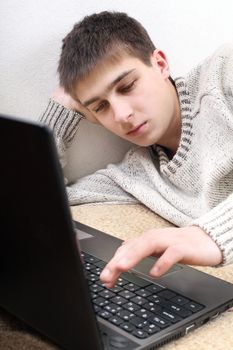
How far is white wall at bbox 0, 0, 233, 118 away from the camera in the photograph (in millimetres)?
1069

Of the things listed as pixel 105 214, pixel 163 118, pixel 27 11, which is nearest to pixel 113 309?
pixel 105 214

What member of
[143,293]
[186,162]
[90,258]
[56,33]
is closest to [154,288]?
[143,293]

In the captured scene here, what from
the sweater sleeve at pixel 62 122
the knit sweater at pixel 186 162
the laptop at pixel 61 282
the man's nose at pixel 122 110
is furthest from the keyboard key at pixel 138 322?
the sweater sleeve at pixel 62 122

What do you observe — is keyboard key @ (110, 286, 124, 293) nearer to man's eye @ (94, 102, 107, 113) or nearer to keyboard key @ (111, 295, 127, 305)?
keyboard key @ (111, 295, 127, 305)

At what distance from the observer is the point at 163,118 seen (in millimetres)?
1075

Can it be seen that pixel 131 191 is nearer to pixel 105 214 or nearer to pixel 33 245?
pixel 105 214

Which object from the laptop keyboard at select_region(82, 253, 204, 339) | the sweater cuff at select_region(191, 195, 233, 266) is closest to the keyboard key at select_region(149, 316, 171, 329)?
the laptop keyboard at select_region(82, 253, 204, 339)

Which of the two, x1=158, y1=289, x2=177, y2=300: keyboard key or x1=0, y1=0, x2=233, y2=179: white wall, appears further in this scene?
x1=0, y1=0, x2=233, y2=179: white wall

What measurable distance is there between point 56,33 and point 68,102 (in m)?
0.16

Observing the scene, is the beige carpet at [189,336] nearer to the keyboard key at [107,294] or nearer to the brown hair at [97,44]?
the keyboard key at [107,294]

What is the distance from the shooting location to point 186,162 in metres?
1.04

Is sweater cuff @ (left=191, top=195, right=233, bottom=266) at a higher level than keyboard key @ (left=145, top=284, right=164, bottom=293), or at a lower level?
higher

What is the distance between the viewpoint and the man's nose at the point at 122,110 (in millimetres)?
1006

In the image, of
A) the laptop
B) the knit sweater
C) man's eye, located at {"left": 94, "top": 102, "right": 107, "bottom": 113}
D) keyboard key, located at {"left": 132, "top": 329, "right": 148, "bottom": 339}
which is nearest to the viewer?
the laptop
